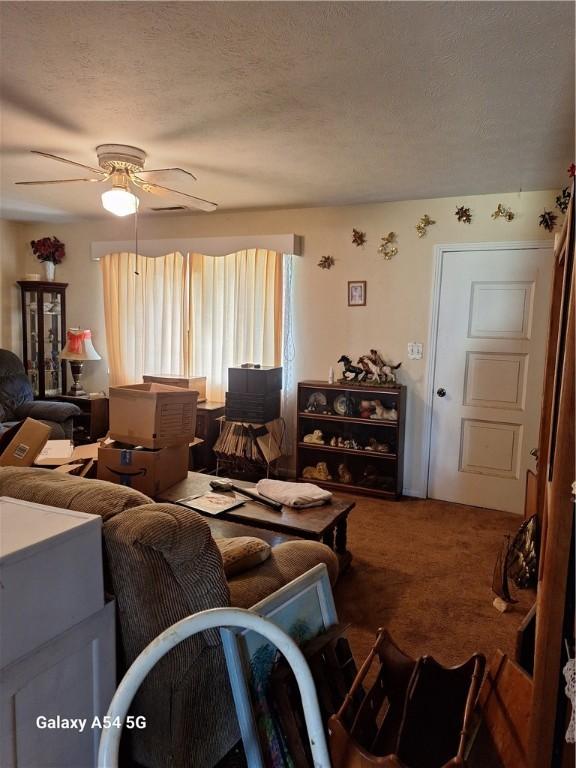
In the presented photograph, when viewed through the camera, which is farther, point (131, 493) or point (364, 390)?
point (364, 390)

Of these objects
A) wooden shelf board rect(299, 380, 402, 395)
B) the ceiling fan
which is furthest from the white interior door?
the ceiling fan

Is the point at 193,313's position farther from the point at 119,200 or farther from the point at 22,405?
the point at 119,200

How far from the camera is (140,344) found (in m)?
5.00

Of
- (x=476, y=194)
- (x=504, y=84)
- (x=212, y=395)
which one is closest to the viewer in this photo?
(x=504, y=84)

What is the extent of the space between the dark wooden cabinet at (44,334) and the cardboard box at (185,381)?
1.30 m

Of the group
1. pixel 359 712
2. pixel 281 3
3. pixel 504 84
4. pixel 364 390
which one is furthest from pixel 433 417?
pixel 281 3

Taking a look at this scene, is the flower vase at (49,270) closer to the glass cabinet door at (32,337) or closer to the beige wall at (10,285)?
the glass cabinet door at (32,337)

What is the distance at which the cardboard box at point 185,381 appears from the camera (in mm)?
4484

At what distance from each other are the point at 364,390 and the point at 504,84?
2331 millimetres

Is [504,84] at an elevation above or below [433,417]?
above

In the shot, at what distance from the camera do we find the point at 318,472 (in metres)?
4.21

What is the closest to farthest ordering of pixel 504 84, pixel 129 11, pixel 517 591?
1. pixel 129 11
2. pixel 504 84
3. pixel 517 591

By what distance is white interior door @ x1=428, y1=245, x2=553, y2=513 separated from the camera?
355 centimetres

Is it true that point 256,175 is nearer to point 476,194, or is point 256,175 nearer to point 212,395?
point 476,194
